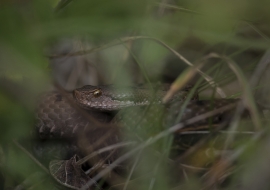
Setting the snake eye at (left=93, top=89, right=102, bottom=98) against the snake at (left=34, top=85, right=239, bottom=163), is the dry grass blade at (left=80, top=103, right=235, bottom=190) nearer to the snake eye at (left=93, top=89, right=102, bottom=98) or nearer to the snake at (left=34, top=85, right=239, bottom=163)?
the snake at (left=34, top=85, right=239, bottom=163)

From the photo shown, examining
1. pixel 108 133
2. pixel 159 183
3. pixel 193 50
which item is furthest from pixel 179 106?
pixel 193 50

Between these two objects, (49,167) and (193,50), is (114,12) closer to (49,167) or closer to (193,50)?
(49,167)

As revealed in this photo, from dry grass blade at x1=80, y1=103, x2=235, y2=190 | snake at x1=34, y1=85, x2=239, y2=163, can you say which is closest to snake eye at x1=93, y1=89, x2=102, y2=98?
snake at x1=34, y1=85, x2=239, y2=163

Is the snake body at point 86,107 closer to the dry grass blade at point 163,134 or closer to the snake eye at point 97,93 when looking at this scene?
the snake eye at point 97,93

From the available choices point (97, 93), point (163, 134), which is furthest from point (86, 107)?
point (163, 134)

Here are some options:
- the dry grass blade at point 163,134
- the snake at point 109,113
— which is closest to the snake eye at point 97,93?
the snake at point 109,113

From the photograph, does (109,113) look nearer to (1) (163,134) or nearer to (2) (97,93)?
(2) (97,93)

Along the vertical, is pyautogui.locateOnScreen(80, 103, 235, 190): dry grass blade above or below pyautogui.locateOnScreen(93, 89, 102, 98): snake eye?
above

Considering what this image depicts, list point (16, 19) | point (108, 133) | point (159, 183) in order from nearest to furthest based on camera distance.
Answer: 1. point (16, 19)
2. point (159, 183)
3. point (108, 133)
